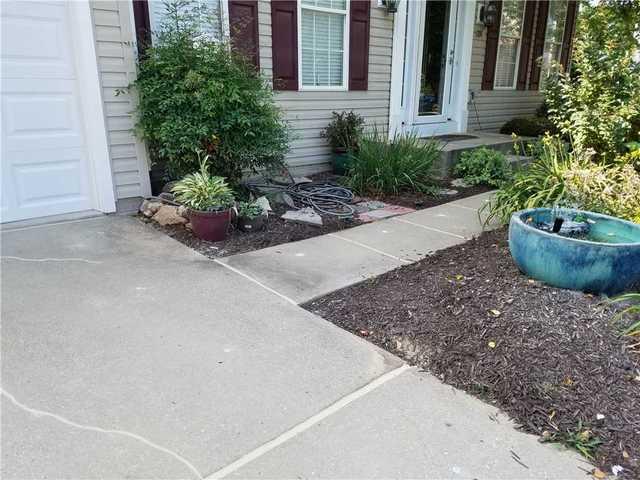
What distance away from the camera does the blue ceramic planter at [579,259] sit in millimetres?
2613

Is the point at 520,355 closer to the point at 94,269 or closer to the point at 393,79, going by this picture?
the point at 94,269

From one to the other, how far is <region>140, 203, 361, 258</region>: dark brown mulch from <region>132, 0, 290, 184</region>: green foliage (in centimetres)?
69

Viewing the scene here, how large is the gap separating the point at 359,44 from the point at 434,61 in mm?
2066

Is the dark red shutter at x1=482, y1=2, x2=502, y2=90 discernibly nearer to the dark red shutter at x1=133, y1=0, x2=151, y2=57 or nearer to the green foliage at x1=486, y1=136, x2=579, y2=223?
the green foliage at x1=486, y1=136, x2=579, y2=223

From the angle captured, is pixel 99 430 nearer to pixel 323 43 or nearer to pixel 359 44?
pixel 323 43

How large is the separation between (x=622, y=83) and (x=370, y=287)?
2885mm

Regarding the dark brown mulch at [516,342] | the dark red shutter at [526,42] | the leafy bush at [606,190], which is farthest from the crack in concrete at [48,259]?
the dark red shutter at [526,42]

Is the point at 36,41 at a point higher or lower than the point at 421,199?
higher

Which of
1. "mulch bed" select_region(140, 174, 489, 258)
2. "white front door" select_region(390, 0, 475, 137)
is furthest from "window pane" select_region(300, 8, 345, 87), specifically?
"mulch bed" select_region(140, 174, 489, 258)

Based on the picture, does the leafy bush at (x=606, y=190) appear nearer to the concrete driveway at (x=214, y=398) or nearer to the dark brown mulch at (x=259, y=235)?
the dark brown mulch at (x=259, y=235)

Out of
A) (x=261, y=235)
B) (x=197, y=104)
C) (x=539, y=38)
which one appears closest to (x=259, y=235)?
(x=261, y=235)

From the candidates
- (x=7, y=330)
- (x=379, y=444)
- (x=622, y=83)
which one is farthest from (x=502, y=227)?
(x=7, y=330)

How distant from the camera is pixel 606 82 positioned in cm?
414

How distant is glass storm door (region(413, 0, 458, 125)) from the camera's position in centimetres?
755
